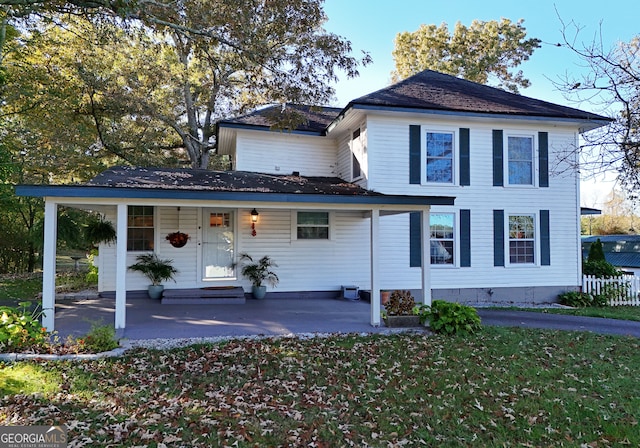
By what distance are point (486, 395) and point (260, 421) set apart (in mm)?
2545

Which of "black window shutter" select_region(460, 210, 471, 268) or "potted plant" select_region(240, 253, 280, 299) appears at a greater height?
"black window shutter" select_region(460, 210, 471, 268)

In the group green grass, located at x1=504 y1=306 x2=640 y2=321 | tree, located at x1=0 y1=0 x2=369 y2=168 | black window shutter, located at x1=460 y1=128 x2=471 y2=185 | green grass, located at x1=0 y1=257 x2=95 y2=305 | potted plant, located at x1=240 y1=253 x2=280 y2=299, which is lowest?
green grass, located at x1=504 y1=306 x2=640 y2=321

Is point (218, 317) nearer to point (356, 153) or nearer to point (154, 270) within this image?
point (154, 270)

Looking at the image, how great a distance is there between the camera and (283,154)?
474 inches

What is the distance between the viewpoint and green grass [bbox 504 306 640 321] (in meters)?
9.69

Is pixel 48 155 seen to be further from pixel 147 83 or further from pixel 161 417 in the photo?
pixel 161 417

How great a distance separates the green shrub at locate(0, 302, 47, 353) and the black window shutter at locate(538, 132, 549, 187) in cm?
1214

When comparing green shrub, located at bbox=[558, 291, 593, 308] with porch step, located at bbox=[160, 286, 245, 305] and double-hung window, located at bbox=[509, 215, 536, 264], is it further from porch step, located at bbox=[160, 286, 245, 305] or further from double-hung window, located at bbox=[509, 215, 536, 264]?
porch step, located at bbox=[160, 286, 245, 305]

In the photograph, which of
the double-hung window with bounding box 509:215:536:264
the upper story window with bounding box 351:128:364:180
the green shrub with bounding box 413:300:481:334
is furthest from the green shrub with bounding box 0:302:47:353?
the double-hung window with bounding box 509:215:536:264

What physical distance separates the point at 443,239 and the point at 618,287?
18.3ft

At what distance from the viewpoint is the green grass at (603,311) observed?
9688 mm

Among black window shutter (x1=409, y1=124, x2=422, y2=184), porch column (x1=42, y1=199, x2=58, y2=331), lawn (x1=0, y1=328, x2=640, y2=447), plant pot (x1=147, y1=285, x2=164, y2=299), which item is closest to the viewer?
lawn (x1=0, y1=328, x2=640, y2=447)

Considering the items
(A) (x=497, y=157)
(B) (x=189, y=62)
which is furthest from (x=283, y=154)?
(B) (x=189, y=62)

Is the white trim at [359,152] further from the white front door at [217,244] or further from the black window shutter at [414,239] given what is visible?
the white front door at [217,244]
